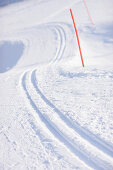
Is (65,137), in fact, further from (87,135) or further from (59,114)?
(59,114)

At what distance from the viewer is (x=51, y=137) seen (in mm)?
3527

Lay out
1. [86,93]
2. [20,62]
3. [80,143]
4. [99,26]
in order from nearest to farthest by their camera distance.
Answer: [80,143] → [86,93] → [20,62] → [99,26]

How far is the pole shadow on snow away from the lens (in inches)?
399

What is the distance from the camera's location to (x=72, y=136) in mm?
3486

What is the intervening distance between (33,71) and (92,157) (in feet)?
16.5

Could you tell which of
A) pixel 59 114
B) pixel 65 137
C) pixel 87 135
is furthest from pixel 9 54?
pixel 87 135

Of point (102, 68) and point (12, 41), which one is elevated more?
point (12, 41)

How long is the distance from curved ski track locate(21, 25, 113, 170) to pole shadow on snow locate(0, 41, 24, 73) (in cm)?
520

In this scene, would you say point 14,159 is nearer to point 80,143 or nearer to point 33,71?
point 80,143

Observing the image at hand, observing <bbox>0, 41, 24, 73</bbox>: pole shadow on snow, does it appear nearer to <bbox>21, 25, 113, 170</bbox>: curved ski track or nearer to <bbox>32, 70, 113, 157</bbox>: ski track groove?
<bbox>21, 25, 113, 170</bbox>: curved ski track

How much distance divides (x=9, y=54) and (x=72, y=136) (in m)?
9.24

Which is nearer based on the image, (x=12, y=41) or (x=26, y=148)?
(x=26, y=148)

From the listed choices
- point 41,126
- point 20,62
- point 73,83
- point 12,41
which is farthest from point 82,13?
point 41,126

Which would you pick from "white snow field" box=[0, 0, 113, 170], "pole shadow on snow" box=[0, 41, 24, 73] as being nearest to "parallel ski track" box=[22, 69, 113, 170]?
"white snow field" box=[0, 0, 113, 170]
